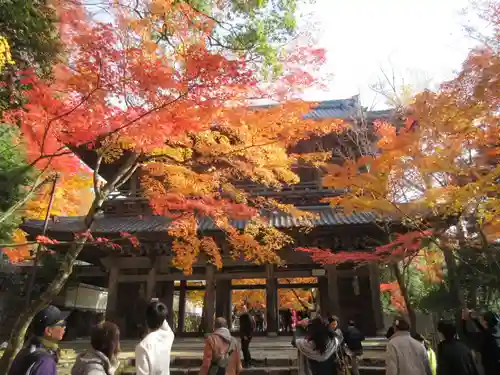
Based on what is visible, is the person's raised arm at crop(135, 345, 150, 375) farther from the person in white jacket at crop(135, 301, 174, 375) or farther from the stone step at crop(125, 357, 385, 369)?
the stone step at crop(125, 357, 385, 369)

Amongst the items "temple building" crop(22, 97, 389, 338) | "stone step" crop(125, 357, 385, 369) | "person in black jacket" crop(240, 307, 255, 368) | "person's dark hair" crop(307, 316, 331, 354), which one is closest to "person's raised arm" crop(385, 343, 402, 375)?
"person's dark hair" crop(307, 316, 331, 354)

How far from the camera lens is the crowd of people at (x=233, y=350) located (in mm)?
2424

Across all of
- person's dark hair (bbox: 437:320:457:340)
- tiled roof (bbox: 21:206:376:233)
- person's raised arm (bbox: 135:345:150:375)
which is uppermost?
tiled roof (bbox: 21:206:376:233)

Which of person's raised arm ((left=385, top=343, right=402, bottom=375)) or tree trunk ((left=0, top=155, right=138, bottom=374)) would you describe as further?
tree trunk ((left=0, top=155, right=138, bottom=374))

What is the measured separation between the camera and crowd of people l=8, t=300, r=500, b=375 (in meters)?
2.42

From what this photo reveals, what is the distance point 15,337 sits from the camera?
19.2ft

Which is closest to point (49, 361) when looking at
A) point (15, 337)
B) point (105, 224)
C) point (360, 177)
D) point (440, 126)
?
point (15, 337)

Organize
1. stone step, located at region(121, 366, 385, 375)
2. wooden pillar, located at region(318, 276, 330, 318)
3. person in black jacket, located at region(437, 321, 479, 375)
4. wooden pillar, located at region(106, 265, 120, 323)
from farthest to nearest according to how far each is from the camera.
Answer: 1. wooden pillar, located at region(318, 276, 330, 318)
2. wooden pillar, located at region(106, 265, 120, 323)
3. stone step, located at region(121, 366, 385, 375)
4. person in black jacket, located at region(437, 321, 479, 375)

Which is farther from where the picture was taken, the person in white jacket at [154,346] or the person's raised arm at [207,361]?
the person's raised arm at [207,361]

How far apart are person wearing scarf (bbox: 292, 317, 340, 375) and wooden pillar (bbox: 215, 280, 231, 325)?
31.9ft

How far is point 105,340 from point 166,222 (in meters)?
9.50

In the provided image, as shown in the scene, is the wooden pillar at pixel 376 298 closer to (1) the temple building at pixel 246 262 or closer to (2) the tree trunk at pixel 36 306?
(1) the temple building at pixel 246 262

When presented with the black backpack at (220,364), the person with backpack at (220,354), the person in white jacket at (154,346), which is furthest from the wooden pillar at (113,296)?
the person in white jacket at (154,346)

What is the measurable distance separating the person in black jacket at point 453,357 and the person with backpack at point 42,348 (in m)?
3.98
